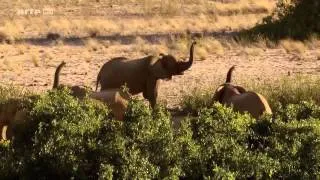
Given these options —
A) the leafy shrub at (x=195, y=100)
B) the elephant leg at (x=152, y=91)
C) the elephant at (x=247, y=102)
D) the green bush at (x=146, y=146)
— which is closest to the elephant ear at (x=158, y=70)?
the elephant leg at (x=152, y=91)

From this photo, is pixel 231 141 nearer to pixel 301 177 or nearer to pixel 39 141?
pixel 301 177

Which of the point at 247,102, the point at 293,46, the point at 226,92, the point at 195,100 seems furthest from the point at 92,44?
the point at 247,102

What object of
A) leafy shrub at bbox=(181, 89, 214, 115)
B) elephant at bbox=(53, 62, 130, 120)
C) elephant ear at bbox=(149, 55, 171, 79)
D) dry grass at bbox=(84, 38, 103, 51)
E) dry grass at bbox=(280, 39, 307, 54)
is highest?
elephant at bbox=(53, 62, 130, 120)

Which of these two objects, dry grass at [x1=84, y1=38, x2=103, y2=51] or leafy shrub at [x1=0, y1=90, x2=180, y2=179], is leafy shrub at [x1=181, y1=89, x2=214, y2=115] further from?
dry grass at [x1=84, y1=38, x2=103, y2=51]

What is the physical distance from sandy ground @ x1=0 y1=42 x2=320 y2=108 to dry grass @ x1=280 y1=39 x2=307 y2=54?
23 cm

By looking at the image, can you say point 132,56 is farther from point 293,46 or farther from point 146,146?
point 146,146

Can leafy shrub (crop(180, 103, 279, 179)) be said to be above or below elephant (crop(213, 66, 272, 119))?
above

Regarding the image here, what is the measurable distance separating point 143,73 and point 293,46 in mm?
11050

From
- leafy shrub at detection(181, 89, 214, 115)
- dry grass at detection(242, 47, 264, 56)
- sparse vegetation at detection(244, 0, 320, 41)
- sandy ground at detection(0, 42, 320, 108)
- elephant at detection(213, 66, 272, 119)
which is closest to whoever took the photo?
elephant at detection(213, 66, 272, 119)

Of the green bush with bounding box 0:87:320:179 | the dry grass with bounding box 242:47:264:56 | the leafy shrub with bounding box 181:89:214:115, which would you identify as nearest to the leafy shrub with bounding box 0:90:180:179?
the green bush with bounding box 0:87:320:179

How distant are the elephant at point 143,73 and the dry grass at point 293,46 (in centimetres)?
1008

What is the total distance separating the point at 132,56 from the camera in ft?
77.6

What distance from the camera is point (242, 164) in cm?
750

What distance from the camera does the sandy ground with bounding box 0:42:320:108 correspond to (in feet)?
60.6
